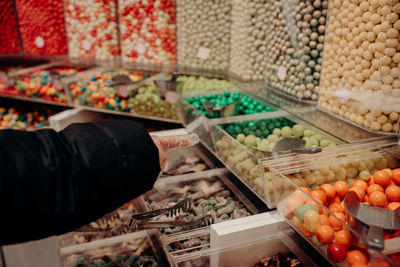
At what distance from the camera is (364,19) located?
1533 millimetres

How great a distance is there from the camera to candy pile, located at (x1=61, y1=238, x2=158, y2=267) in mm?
1534

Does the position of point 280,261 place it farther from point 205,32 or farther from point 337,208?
point 205,32

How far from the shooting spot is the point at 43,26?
3.34 metres

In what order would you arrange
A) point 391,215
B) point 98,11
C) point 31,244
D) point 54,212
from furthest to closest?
point 98,11 < point 31,244 < point 391,215 < point 54,212

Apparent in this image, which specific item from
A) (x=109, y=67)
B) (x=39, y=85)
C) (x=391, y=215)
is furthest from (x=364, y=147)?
(x=39, y=85)

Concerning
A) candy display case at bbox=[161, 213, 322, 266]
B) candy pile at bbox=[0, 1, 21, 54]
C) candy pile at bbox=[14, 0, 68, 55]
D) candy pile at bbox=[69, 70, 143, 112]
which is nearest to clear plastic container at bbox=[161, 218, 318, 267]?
candy display case at bbox=[161, 213, 322, 266]

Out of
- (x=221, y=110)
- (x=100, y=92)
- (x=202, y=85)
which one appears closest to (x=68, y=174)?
(x=221, y=110)

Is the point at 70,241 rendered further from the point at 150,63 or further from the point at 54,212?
the point at 150,63

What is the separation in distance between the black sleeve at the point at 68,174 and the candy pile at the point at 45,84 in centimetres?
229

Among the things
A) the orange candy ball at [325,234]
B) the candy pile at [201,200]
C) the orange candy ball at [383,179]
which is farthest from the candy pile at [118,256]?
the orange candy ball at [383,179]

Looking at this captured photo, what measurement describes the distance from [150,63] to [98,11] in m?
0.67

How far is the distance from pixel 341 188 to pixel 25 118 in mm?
3435

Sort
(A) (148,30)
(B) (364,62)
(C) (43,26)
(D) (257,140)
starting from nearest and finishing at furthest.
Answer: (B) (364,62) < (D) (257,140) < (A) (148,30) < (C) (43,26)

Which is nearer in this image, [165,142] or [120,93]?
[165,142]
